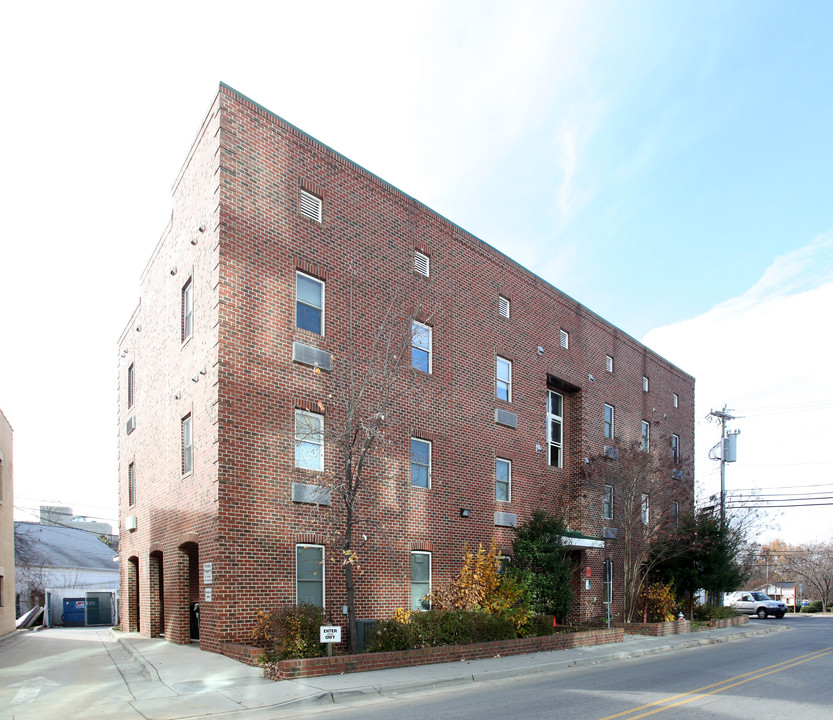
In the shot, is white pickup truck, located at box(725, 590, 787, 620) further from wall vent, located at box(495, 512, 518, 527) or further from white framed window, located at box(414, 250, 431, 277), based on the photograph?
white framed window, located at box(414, 250, 431, 277)

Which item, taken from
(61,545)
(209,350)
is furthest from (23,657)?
(61,545)

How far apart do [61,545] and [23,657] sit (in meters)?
37.7

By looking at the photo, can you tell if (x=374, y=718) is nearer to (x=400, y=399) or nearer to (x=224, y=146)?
(x=400, y=399)

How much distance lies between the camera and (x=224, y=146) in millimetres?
16297

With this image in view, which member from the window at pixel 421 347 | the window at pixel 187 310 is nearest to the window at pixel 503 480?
the window at pixel 421 347

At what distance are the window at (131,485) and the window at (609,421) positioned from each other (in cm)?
1858

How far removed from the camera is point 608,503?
93.5ft

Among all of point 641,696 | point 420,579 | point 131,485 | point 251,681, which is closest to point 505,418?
point 420,579

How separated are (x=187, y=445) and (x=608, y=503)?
1740cm

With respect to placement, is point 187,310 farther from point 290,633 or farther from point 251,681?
point 251,681

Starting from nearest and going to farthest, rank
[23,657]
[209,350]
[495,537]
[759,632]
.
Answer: [209,350]
[23,657]
[495,537]
[759,632]

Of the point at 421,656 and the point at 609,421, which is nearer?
the point at 421,656

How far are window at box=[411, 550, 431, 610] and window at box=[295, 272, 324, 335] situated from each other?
683cm

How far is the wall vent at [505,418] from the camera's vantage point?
76.9ft
